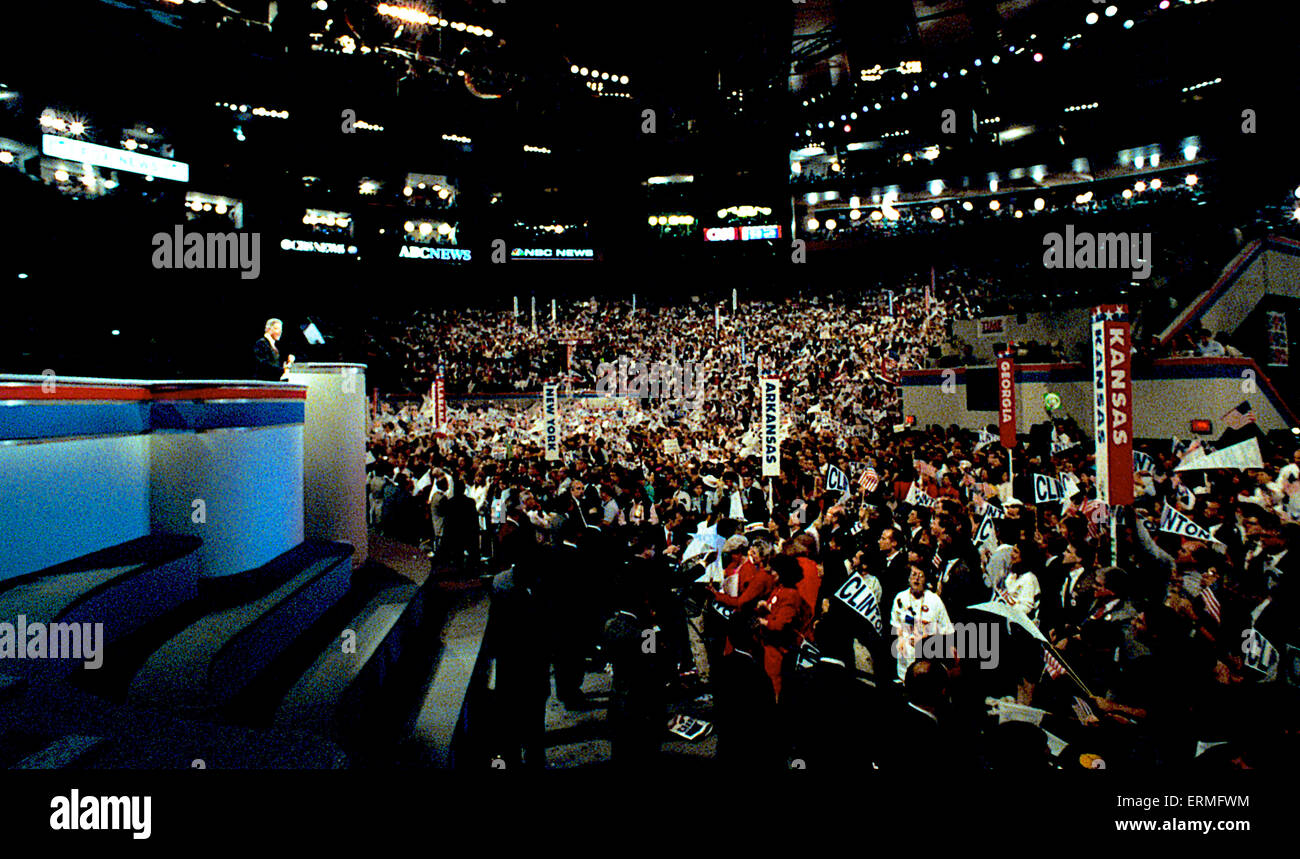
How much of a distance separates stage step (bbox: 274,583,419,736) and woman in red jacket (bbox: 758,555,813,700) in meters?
2.89

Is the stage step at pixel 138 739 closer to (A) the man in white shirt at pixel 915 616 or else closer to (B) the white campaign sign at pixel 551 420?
(A) the man in white shirt at pixel 915 616

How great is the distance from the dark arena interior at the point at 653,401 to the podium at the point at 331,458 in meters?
0.05

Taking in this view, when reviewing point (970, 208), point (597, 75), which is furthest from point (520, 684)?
point (970, 208)

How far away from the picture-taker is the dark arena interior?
144 inches

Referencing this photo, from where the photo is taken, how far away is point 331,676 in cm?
428

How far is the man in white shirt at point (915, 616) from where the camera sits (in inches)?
213

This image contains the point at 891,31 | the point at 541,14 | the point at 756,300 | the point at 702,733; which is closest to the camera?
the point at 702,733

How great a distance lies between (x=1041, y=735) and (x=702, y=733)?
3.15 meters

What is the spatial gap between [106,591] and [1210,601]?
738 centimetres
